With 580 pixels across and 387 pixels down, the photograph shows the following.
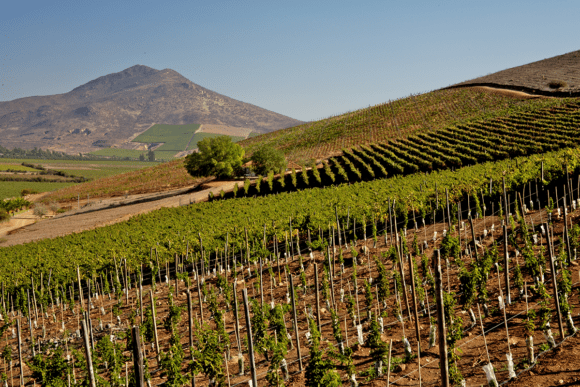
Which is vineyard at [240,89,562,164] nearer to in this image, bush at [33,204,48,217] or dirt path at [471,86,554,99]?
dirt path at [471,86,554,99]

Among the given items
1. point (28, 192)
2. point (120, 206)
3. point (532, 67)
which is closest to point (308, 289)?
point (120, 206)

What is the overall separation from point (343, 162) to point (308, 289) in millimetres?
43387

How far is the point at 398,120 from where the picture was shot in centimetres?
8262

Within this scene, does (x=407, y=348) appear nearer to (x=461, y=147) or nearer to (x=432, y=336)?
(x=432, y=336)

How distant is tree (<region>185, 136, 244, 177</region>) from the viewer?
59781mm

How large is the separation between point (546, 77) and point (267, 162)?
219 feet

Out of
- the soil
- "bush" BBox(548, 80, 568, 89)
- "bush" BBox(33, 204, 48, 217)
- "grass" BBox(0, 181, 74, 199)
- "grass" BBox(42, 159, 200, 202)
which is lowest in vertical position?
the soil

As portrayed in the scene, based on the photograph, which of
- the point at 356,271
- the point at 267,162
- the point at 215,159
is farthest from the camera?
the point at 267,162

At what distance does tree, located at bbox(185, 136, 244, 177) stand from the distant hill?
175 ft

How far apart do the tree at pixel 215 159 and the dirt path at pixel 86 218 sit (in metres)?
2.00

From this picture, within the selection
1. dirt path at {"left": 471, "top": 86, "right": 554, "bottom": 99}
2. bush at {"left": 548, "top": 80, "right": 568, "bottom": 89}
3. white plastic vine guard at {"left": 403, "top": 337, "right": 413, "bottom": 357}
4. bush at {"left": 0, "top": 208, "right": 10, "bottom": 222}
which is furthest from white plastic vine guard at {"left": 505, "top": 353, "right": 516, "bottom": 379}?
bush at {"left": 548, "top": 80, "right": 568, "bottom": 89}

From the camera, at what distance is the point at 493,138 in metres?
49.1

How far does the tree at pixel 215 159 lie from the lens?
59781mm

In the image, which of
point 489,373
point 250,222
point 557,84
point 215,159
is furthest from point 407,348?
A: point 557,84
